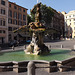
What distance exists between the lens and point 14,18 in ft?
142

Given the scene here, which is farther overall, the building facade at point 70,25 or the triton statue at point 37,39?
the building facade at point 70,25

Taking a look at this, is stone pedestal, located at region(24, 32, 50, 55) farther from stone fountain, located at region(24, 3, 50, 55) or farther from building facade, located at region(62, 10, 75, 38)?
building facade, located at region(62, 10, 75, 38)

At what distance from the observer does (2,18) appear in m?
35.2

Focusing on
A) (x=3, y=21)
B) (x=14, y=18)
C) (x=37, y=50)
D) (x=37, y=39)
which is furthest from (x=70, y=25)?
(x=37, y=50)

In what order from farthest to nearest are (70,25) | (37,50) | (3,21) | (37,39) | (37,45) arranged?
(70,25) < (3,21) < (37,39) < (37,45) < (37,50)

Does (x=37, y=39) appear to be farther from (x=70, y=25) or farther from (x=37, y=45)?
(x=70, y=25)

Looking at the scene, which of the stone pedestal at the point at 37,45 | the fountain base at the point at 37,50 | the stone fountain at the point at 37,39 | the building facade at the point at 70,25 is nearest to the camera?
the fountain base at the point at 37,50

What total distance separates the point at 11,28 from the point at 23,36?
21.5ft

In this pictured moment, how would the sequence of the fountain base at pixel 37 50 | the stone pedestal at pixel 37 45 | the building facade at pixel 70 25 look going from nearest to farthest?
1. the fountain base at pixel 37 50
2. the stone pedestal at pixel 37 45
3. the building facade at pixel 70 25

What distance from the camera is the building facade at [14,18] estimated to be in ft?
135

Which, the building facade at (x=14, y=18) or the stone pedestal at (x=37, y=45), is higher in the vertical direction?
the building facade at (x=14, y=18)

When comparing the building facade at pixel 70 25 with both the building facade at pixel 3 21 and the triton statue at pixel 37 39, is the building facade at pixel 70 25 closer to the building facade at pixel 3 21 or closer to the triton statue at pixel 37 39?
the building facade at pixel 3 21

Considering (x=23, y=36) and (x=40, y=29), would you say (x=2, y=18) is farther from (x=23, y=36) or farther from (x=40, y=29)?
(x=40, y=29)

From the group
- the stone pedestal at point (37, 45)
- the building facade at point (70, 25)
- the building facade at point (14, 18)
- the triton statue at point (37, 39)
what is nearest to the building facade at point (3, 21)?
the building facade at point (14, 18)
